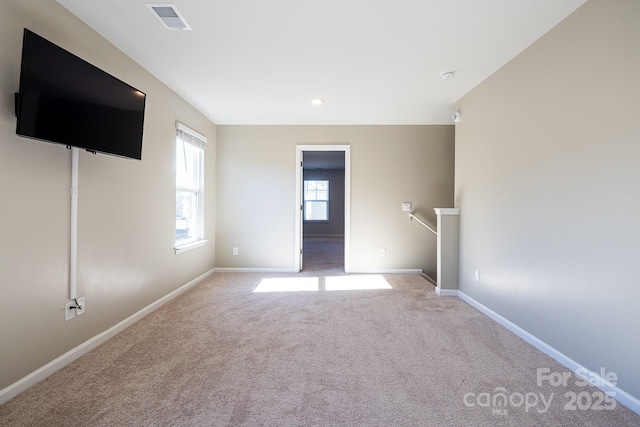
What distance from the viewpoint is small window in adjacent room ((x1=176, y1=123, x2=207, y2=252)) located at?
3641 millimetres

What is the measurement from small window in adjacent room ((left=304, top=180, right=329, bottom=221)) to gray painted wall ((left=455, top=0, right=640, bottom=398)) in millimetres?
7228

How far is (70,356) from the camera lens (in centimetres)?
199

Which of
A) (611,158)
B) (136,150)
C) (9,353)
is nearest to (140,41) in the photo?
(136,150)

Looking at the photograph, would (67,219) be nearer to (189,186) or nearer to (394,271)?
(189,186)

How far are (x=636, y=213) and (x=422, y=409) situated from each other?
1.56 m

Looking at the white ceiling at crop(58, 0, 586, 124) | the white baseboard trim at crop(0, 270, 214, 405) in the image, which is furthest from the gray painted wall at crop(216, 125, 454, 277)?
the white baseboard trim at crop(0, 270, 214, 405)

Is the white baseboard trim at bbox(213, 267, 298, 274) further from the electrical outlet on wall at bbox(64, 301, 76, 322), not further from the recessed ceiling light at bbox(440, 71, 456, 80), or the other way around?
the recessed ceiling light at bbox(440, 71, 456, 80)

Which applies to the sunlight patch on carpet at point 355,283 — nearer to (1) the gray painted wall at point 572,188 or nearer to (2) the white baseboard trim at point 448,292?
(2) the white baseboard trim at point 448,292

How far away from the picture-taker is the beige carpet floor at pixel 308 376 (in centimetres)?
150

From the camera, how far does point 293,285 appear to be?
3.96 meters

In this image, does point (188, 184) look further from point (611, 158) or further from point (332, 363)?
point (611, 158)

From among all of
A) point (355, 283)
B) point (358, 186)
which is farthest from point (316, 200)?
point (355, 283)

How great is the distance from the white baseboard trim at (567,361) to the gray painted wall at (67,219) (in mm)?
3401

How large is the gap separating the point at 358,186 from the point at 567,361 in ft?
10.5
